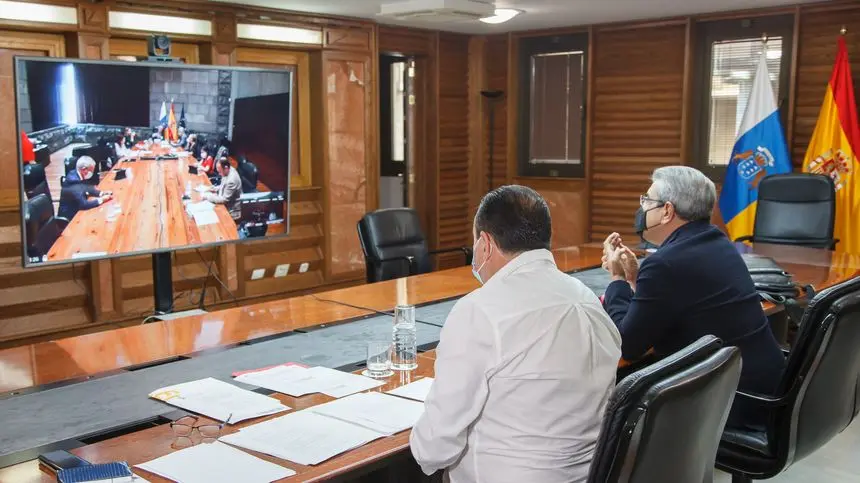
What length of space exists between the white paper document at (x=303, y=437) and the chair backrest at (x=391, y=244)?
2.48m

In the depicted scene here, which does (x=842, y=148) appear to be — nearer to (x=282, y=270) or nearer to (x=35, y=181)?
(x=282, y=270)

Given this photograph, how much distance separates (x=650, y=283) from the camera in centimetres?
249

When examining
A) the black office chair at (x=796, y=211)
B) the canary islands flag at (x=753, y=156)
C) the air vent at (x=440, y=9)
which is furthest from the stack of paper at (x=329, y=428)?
the canary islands flag at (x=753, y=156)

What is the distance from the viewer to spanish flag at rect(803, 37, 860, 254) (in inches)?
225

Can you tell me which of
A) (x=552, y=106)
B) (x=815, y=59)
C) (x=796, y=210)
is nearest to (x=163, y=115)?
(x=796, y=210)

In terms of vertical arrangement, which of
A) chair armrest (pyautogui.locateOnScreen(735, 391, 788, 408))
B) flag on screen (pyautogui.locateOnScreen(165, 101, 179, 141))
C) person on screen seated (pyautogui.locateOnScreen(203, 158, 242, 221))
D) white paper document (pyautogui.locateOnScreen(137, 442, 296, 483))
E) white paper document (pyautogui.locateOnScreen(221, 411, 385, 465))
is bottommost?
chair armrest (pyautogui.locateOnScreen(735, 391, 788, 408))

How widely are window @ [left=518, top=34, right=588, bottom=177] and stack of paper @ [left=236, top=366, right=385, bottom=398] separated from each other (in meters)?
5.17

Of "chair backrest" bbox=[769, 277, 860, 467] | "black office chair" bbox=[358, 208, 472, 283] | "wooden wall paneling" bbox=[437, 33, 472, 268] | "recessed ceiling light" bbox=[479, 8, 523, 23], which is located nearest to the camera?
"chair backrest" bbox=[769, 277, 860, 467]

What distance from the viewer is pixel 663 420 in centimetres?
145

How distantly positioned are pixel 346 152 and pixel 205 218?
7.65 ft

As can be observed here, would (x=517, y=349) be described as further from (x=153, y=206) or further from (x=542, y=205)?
(x=153, y=206)

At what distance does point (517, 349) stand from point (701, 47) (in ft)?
18.1

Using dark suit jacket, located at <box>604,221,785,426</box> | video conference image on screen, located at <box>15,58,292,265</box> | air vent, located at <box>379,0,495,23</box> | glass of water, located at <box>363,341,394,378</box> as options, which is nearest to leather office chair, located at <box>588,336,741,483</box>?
dark suit jacket, located at <box>604,221,785,426</box>

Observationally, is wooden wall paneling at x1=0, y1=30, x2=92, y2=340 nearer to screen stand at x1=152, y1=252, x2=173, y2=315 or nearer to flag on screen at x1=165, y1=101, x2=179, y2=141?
screen stand at x1=152, y1=252, x2=173, y2=315
